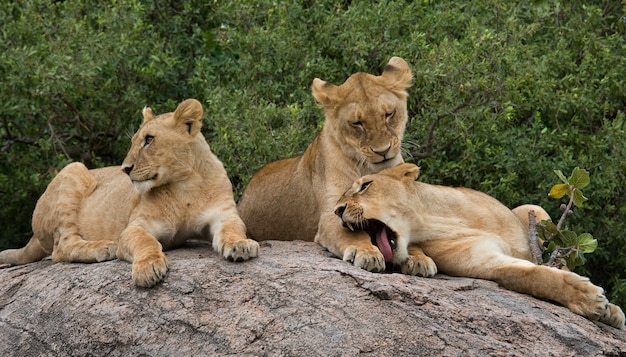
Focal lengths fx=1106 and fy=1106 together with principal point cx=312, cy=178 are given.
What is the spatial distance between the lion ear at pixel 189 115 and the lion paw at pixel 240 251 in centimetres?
97

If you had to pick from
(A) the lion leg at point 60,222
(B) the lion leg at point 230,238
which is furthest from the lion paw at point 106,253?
(B) the lion leg at point 230,238

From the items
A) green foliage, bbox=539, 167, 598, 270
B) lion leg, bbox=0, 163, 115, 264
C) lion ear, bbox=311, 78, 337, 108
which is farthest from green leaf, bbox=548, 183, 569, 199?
lion leg, bbox=0, 163, 115, 264

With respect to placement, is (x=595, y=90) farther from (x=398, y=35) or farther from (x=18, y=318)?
(x=18, y=318)

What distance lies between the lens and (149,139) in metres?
6.14

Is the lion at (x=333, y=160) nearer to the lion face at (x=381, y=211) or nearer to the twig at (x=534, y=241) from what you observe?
the lion face at (x=381, y=211)

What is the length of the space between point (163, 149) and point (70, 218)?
0.98 meters

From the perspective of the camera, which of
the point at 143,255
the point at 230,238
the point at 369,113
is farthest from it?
the point at 369,113

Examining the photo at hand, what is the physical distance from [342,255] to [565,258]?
1351 millimetres

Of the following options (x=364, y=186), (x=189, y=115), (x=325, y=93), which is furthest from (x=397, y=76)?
(x=189, y=115)

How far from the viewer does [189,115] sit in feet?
20.6

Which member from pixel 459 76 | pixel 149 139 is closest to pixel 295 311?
pixel 149 139

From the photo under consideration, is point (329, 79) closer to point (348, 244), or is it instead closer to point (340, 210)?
point (340, 210)

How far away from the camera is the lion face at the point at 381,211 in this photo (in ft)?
19.1

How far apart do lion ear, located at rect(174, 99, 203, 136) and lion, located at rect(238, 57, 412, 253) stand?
0.84m
